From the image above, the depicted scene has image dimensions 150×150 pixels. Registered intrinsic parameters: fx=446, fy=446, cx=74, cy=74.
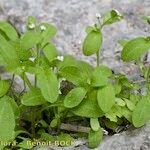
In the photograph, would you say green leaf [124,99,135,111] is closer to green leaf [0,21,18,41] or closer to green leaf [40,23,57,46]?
green leaf [40,23,57,46]

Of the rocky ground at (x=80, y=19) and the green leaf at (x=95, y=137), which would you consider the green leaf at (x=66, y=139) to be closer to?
the green leaf at (x=95, y=137)

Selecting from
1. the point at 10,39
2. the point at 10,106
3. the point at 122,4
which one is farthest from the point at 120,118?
the point at 122,4

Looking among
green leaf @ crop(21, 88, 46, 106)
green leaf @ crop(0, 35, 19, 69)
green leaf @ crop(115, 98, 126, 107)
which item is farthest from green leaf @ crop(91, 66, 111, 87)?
green leaf @ crop(0, 35, 19, 69)

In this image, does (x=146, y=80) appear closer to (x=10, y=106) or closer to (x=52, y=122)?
(x=52, y=122)

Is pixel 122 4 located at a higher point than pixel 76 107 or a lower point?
higher

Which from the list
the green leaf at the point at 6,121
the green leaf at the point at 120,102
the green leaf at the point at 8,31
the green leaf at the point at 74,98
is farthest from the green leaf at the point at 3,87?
the green leaf at the point at 120,102

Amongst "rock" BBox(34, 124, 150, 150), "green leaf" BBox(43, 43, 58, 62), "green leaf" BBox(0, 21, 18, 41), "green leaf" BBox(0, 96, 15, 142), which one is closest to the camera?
"green leaf" BBox(0, 96, 15, 142)

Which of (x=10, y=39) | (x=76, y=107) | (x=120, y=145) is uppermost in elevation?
(x=10, y=39)
